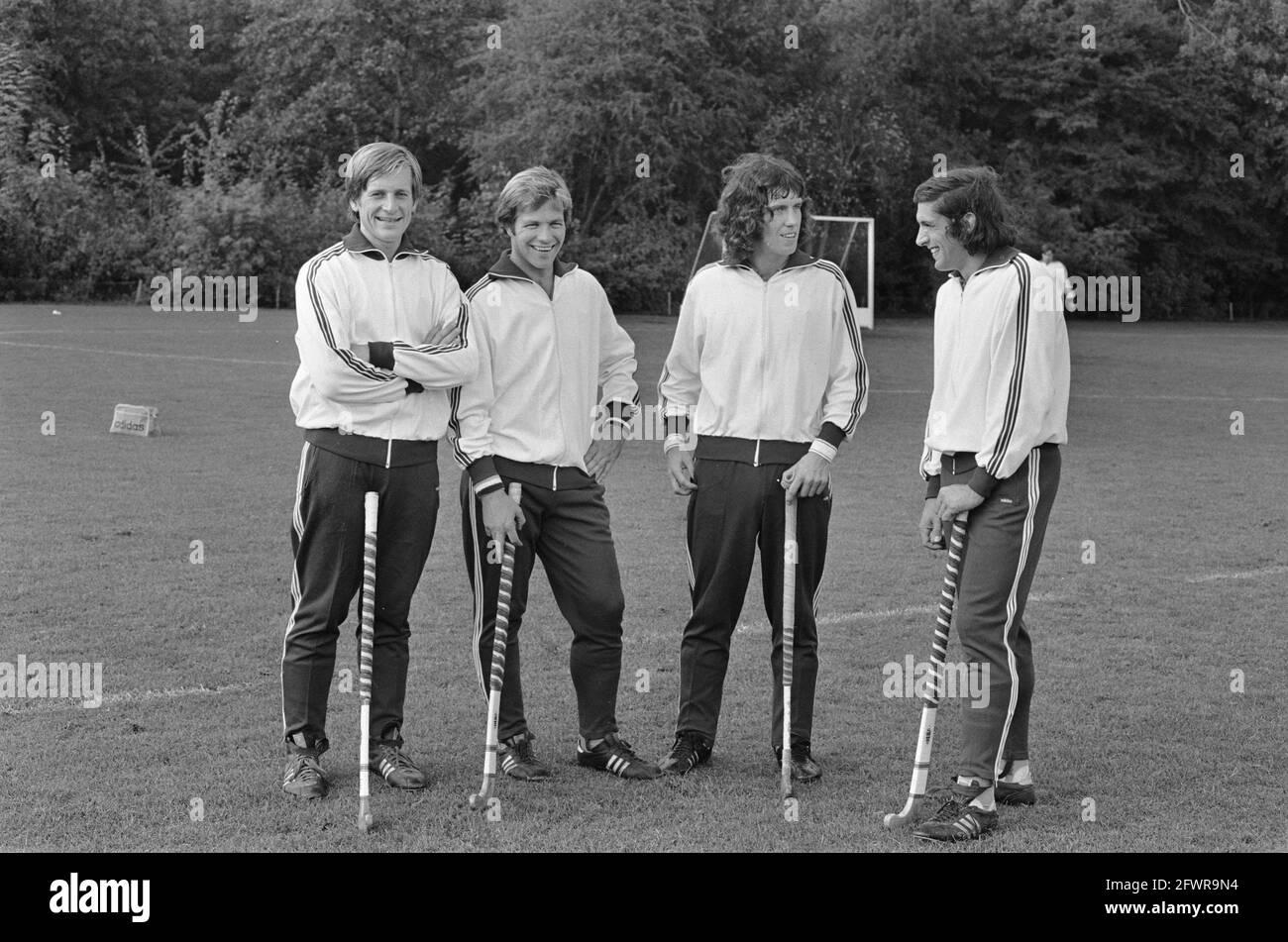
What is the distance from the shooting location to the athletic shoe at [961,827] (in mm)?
4781

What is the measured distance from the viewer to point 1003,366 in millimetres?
4820

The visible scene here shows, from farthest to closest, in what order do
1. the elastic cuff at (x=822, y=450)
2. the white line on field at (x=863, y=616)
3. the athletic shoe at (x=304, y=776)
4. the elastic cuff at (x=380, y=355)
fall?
the white line on field at (x=863, y=616)
the elastic cuff at (x=822, y=450)
the athletic shoe at (x=304, y=776)
the elastic cuff at (x=380, y=355)

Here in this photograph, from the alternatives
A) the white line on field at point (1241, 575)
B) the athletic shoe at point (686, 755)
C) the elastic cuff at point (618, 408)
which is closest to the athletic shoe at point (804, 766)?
the athletic shoe at point (686, 755)

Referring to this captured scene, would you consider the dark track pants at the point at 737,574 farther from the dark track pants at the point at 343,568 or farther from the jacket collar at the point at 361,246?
the jacket collar at the point at 361,246

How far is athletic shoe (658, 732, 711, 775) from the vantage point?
552 cm

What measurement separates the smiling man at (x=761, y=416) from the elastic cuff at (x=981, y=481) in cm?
60

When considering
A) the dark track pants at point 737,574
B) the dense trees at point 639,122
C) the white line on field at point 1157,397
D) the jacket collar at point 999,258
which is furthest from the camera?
the dense trees at point 639,122

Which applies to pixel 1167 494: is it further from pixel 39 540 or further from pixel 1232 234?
pixel 1232 234

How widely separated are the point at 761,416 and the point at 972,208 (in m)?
1.07

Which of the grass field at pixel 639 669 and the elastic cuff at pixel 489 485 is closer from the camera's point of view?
the grass field at pixel 639 669

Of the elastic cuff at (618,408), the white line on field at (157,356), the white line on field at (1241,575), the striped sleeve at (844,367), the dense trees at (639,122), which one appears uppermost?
the dense trees at (639,122)

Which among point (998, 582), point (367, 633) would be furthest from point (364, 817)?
point (998, 582)

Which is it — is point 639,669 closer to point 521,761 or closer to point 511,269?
point 521,761
